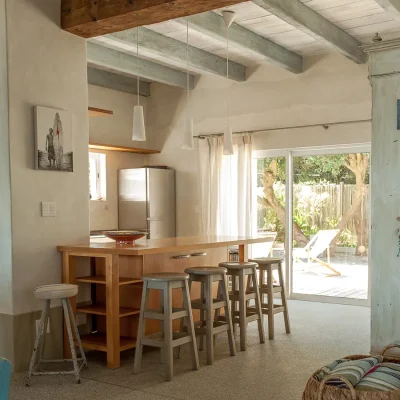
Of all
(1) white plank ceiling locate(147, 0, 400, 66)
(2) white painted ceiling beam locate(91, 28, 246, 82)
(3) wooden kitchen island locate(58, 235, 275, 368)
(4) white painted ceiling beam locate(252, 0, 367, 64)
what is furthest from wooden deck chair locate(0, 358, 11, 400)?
(2) white painted ceiling beam locate(91, 28, 246, 82)

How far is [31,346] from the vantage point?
415 centimetres

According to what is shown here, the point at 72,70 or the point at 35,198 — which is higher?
the point at 72,70

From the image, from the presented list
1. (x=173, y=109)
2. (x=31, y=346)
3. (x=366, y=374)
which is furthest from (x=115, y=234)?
(x=173, y=109)

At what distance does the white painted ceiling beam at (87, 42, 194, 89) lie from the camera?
6293 millimetres

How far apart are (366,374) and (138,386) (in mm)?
1626

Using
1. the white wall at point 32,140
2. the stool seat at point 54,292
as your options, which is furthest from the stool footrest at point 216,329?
the white wall at point 32,140

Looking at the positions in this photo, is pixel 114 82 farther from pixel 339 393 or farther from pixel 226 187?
pixel 339 393

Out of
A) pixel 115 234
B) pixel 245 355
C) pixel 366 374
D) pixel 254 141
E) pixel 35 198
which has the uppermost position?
pixel 254 141

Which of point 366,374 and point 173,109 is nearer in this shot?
point 366,374

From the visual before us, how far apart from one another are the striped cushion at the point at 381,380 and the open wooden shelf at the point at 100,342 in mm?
2061

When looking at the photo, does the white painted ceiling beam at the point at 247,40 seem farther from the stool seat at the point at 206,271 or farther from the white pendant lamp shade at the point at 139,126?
the stool seat at the point at 206,271

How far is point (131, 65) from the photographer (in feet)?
22.1

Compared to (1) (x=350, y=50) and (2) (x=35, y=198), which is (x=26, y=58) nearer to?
(2) (x=35, y=198)

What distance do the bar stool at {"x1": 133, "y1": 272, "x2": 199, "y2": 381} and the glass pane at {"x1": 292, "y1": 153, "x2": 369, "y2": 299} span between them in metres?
3.26
